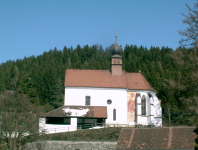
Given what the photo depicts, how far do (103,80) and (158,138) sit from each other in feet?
63.7

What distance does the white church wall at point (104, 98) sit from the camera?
1302 inches

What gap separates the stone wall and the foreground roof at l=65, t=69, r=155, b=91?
11524 mm

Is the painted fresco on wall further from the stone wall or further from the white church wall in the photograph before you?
the stone wall

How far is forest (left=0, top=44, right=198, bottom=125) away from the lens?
1919 cm

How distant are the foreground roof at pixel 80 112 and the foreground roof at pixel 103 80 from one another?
11.1ft

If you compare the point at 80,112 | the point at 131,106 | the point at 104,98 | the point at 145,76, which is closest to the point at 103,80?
the point at 104,98

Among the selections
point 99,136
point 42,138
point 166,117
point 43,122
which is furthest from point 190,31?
point 166,117

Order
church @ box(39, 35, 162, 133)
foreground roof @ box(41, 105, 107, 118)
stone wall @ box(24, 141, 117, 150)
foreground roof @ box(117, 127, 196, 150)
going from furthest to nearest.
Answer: church @ box(39, 35, 162, 133)
foreground roof @ box(41, 105, 107, 118)
stone wall @ box(24, 141, 117, 150)
foreground roof @ box(117, 127, 196, 150)

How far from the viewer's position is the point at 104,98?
33.6 metres

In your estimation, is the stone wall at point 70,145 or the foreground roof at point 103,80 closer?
the stone wall at point 70,145

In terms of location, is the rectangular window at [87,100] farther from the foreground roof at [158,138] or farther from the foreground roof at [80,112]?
the foreground roof at [158,138]

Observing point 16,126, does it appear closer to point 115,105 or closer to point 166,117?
point 115,105

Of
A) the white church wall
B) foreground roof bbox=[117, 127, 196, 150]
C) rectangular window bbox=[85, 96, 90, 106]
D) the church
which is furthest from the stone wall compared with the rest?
rectangular window bbox=[85, 96, 90, 106]

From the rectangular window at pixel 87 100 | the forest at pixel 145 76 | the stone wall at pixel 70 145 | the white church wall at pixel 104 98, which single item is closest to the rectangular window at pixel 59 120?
the white church wall at pixel 104 98
